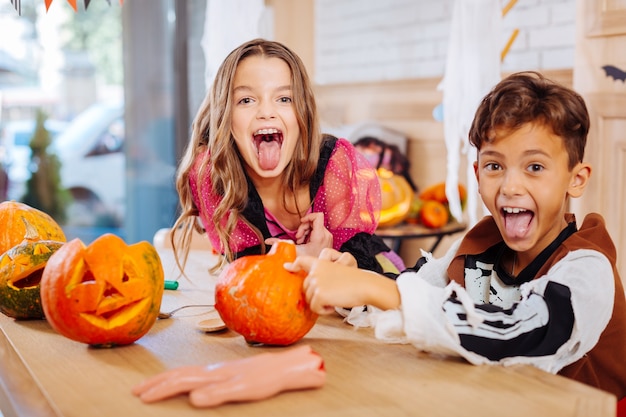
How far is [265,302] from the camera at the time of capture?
114 cm

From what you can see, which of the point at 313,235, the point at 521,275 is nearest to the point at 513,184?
the point at 521,275

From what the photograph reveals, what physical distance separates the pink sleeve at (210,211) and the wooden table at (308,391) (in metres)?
0.54

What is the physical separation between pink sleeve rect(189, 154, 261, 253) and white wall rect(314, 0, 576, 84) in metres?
2.23

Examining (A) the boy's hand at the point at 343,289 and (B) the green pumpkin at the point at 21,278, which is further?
(B) the green pumpkin at the point at 21,278

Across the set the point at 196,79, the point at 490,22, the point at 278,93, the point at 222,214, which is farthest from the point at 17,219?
the point at 196,79

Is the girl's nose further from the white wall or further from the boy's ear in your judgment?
the white wall

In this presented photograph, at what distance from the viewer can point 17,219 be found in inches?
61.9

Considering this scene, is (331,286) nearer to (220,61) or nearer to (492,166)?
(492,166)

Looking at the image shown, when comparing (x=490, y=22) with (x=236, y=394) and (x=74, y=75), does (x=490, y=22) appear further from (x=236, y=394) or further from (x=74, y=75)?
(x=74, y=75)

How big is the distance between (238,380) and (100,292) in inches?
12.0

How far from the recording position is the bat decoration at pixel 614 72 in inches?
A: 106

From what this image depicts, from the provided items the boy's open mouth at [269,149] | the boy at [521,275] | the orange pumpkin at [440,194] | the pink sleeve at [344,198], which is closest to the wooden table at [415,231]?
the orange pumpkin at [440,194]

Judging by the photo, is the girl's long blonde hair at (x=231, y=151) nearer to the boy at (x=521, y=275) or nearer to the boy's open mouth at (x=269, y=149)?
the boy's open mouth at (x=269, y=149)

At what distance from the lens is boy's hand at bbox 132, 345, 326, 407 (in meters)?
0.93
